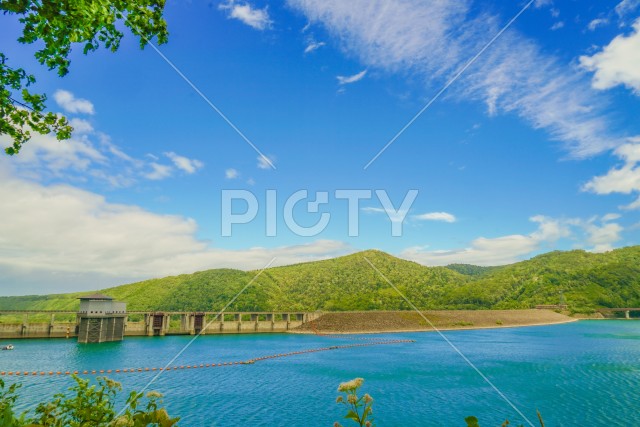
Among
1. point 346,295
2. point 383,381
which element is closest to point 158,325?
point 383,381

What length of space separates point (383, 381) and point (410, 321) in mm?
86307

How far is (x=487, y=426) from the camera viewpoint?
2719 cm

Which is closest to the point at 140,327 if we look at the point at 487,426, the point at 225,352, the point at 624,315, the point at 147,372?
the point at 225,352

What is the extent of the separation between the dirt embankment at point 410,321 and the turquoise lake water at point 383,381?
42.5m

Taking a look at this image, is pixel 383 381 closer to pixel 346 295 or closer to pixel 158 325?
pixel 158 325

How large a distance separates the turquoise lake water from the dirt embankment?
42.5m

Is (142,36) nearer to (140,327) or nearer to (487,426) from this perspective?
(487,426)

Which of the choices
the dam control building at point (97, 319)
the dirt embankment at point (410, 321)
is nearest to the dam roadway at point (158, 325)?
the dam control building at point (97, 319)

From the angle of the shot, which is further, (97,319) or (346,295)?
(346,295)

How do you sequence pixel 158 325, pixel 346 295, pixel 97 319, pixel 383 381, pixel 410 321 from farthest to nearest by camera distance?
pixel 346 295 → pixel 410 321 → pixel 158 325 → pixel 97 319 → pixel 383 381

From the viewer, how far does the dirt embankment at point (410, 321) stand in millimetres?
118375

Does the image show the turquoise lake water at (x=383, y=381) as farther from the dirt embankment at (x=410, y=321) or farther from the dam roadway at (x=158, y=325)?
the dirt embankment at (x=410, y=321)

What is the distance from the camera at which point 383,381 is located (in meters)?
44.4

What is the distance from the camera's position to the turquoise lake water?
30531 mm
